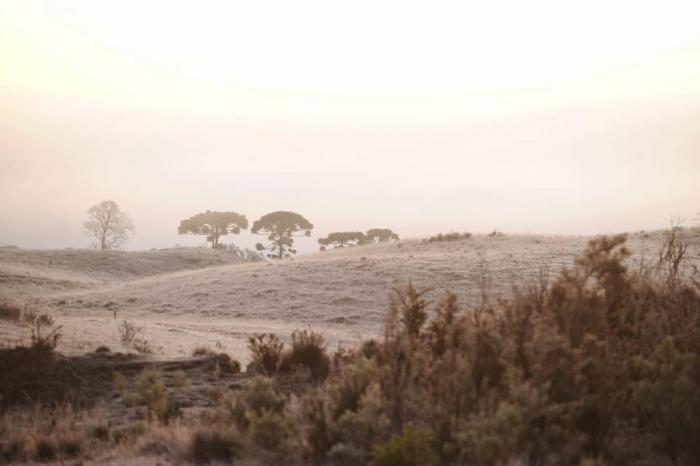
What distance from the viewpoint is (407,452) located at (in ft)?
16.2

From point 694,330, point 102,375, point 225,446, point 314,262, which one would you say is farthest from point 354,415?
point 314,262

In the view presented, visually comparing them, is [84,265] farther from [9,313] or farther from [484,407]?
[484,407]

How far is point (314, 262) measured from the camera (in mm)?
35844

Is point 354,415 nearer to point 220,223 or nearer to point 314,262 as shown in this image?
point 314,262

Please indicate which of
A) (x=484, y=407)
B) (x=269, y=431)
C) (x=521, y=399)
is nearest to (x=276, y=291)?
(x=269, y=431)

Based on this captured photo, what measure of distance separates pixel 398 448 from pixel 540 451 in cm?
125

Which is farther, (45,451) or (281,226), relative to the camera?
(281,226)

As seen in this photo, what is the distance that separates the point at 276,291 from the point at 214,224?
50.2 meters

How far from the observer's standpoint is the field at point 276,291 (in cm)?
1948

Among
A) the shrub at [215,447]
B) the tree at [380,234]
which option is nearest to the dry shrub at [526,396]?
the shrub at [215,447]

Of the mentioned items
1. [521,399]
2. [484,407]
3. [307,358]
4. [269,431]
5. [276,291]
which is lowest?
[276,291]

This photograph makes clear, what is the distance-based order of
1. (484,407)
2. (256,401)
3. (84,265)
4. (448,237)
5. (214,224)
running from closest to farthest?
(484,407) → (256,401) → (448,237) → (84,265) → (214,224)

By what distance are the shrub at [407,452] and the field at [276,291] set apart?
382 inches

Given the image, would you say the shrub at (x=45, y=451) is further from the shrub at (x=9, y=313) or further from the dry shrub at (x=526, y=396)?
the shrub at (x=9, y=313)
